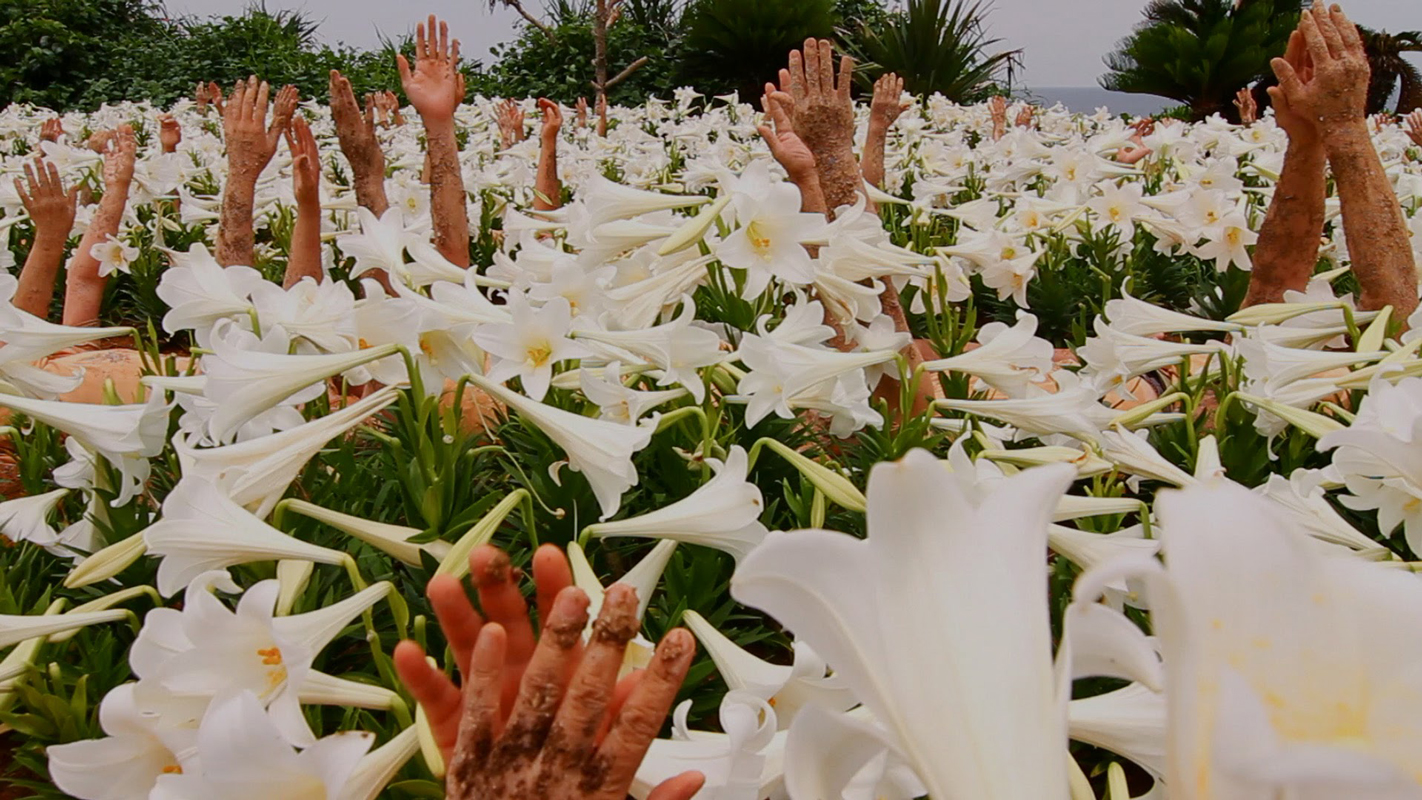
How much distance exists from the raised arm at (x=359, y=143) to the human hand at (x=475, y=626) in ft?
7.95

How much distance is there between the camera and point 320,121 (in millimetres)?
9336

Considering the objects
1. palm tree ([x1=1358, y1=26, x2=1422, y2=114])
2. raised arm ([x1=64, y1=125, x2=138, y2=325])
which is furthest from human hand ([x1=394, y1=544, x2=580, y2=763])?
palm tree ([x1=1358, y1=26, x2=1422, y2=114])

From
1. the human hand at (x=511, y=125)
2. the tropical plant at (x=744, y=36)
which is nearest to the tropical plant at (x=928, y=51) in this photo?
the tropical plant at (x=744, y=36)

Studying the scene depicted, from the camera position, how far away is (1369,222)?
7.35 ft

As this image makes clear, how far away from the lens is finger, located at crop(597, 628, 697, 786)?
1.90ft

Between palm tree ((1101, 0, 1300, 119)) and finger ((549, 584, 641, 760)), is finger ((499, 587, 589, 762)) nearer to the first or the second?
finger ((549, 584, 641, 760))

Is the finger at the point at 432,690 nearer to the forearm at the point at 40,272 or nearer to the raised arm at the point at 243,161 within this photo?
the raised arm at the point at 243,161

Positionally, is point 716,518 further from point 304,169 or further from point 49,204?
point 49,204

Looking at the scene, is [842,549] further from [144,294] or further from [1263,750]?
[144,294]

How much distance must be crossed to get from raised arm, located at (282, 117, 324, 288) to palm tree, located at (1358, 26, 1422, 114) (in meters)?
23.8

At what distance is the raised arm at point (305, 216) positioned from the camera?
2633 millimetres

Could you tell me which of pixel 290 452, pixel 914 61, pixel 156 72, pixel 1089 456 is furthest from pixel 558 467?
pixel 156 72

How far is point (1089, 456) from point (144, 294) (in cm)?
401

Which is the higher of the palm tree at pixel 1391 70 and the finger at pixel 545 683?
the palm tree at pixel 1391 70
